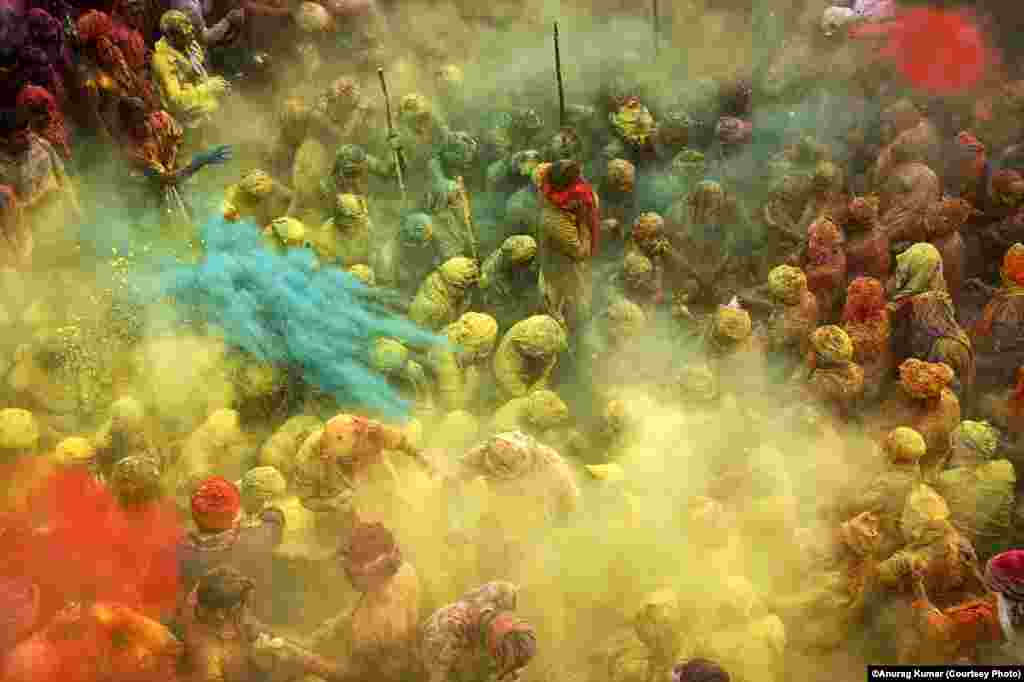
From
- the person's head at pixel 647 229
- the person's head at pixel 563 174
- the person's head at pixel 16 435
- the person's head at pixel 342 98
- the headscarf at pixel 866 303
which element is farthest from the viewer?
the person's head at pixel 342 98

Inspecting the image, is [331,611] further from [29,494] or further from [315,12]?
[315,12]

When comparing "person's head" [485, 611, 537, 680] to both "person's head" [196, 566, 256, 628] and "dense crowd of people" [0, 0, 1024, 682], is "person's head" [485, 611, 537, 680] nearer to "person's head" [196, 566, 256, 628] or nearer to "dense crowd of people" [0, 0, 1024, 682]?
"dense crowd of people" [0, 0, 1024, 682]

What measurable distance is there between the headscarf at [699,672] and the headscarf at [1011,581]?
121 cm

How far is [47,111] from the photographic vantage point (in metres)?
7.17

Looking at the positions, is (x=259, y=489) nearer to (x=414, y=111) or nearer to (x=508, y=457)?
(x=508, y=457)

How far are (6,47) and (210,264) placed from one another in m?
3.00

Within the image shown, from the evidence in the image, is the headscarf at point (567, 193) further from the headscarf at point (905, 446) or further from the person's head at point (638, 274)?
the headscarf at point (905, 446)

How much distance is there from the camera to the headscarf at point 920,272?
6.18m

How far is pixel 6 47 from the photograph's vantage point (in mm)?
7469

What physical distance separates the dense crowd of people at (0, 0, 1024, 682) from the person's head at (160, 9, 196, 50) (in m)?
0.03

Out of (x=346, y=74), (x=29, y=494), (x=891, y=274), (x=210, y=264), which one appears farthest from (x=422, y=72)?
(x=29, y=494)

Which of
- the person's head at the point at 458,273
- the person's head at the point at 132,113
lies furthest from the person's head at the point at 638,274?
the person's head at the point at 132,113

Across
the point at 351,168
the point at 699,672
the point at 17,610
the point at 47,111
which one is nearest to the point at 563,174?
the point at 351,168

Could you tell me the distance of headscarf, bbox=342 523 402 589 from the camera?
4.12 meters
